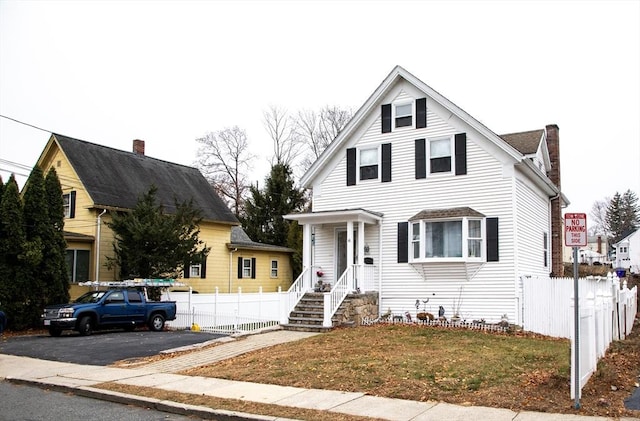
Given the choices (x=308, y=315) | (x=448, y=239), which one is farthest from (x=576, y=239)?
(x=308, y=315)

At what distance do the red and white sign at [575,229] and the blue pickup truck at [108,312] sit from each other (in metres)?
15.6

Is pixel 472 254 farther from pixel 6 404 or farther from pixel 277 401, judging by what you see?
pixel 6 404

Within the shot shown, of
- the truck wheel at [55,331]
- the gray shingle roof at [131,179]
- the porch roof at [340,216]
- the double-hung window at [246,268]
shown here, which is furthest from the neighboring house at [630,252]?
the truck wheel at [55,331]

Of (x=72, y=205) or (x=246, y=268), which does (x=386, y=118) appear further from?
(x=246, y=268)

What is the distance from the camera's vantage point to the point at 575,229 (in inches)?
348

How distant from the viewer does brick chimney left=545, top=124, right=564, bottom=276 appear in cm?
2528

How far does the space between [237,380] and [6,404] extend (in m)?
3.88

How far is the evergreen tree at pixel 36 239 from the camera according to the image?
21125mm

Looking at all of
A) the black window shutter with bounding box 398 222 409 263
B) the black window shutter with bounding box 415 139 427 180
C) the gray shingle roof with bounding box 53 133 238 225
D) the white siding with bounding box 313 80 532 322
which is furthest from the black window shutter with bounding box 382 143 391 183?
the gray shingle roof with bounding box 53 133 238 225

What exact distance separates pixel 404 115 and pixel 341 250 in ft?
17.8

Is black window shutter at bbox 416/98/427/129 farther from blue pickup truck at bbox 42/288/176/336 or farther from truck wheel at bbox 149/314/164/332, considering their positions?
truck wheel at bbox 149/314/164/332

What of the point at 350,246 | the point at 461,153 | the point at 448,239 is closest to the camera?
the point at 448,239

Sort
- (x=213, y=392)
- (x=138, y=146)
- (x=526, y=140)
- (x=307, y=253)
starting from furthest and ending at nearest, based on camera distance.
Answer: (x=138, y=146) → (x=526, y=140) → (x=307, y=253) → (x=213, y=392)

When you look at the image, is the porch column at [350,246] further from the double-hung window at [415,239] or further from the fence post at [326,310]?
the double-hung window at [415,239]
